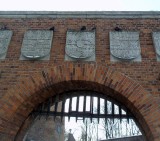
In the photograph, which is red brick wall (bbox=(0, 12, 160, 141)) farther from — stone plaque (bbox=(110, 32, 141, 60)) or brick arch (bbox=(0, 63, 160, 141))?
stone plaque (bbox=(110, 32, 141, 60))

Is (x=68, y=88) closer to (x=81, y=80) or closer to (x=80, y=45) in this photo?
(x=81, y=80)

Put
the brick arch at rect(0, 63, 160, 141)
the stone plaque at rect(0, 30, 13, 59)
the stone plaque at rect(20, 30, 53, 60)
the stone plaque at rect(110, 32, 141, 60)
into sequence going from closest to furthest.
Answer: the brick arch at rect(0, 63, 160, 141) → the stone plaque at rect(110, 32, 141, 60) → the stone plaque at rect(20, 30, 53, 60) → the stone plaque at rect(0, 30, 13, 59)

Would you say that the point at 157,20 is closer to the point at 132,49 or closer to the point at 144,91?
the point at 132,49

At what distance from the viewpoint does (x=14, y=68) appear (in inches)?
171

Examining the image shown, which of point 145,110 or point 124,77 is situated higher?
point 124,77

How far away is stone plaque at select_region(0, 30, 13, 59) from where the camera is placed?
453 cm

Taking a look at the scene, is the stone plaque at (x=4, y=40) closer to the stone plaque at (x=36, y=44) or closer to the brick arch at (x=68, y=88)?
the stone plaque at (x=36, y=44)

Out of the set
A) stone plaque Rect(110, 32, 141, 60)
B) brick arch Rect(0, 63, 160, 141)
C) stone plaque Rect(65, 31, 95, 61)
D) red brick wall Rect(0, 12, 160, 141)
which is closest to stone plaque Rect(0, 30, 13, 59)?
red brick wall Rect(0, 12, 160, 141)

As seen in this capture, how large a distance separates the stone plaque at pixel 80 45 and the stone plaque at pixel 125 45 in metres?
0.46

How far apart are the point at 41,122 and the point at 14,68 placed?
9.06 m

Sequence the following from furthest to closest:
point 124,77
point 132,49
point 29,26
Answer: point 29,26 → point 132,49 → point 124,77

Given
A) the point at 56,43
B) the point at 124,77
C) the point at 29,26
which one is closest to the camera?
the point at 124,77

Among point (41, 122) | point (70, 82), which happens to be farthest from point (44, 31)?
point (41, 122)

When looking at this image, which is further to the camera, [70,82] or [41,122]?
[41,122]
